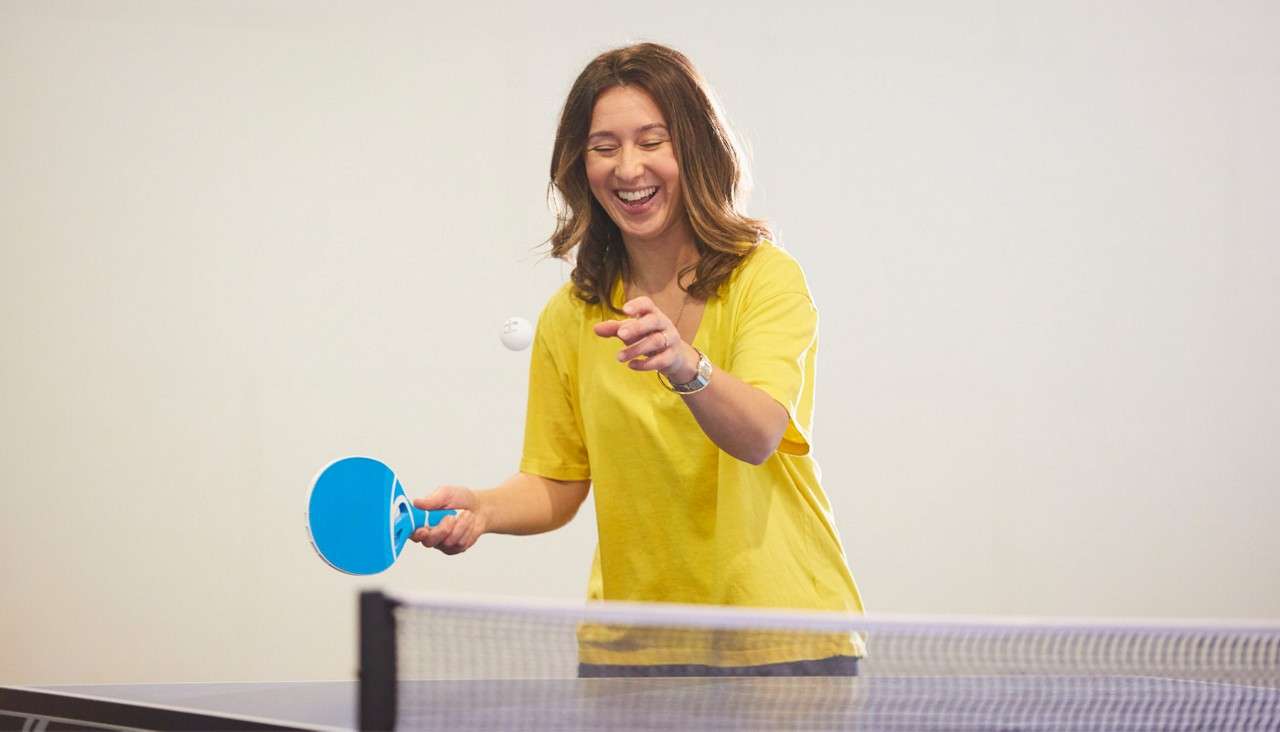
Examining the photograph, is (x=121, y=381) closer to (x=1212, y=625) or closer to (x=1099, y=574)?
(x=1099, y=574)

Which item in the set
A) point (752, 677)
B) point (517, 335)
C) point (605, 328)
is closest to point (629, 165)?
point (605, 328)

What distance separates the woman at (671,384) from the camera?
2.00 metres

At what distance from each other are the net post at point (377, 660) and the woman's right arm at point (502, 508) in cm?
76

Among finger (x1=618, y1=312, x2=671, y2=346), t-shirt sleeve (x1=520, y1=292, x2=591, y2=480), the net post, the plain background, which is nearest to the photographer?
the net post

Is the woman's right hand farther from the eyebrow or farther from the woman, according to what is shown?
the eyebrow

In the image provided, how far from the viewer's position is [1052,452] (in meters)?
6.09

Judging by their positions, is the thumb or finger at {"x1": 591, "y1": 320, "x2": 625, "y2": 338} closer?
finger at {"x1": 591, "y1": 320, "x2": 625, "y2": 338}

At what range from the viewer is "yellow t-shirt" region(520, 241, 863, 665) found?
6.54 ft

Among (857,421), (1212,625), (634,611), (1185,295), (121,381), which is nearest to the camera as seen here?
(634,611)

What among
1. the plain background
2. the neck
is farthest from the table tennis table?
the plain background

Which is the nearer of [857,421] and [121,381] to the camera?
[121,381]

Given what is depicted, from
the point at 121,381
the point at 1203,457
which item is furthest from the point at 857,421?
the point at 121,381

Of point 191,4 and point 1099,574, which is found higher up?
point 191,4

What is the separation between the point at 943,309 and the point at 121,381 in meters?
3.25
